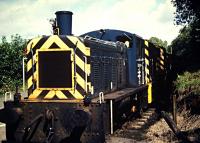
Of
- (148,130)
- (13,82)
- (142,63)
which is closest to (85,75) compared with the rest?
(148,130)

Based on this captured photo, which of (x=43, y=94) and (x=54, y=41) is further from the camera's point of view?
(x=43, y=94)

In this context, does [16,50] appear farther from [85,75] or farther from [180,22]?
[85,75]

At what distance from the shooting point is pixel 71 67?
25.9ft

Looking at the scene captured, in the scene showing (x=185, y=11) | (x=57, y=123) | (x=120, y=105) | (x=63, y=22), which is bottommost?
(x=57, y=123)

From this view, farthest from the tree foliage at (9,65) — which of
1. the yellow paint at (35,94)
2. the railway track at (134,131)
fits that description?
the yellow paint at (35,94)

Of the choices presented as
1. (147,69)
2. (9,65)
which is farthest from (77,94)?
(9,65)

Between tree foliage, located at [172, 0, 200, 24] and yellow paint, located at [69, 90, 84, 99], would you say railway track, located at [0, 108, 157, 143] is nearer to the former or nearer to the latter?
yellow paint, located at [69, 90, 84, 99]

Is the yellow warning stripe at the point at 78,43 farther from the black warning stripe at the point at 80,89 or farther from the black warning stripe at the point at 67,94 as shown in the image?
the black warning stripe at the point at 67,94

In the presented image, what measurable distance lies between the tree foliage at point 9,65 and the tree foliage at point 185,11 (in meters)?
12.1

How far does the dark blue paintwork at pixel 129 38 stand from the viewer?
11.9 m

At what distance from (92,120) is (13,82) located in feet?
55.5

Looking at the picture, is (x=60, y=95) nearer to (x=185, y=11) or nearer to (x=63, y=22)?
(x=63, y=22)

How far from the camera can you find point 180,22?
2481 centimetres

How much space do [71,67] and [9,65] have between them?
655 inches
